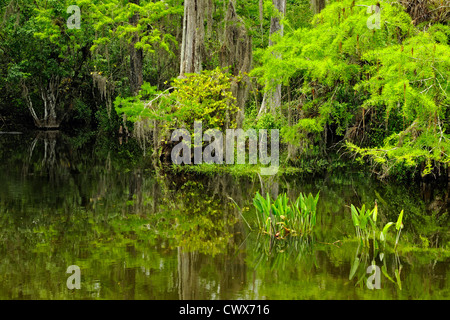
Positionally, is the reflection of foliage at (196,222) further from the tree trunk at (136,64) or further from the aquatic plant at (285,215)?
the tree trunk at (136,64)

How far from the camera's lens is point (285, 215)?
808cm

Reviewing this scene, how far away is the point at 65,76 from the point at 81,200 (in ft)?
72.0

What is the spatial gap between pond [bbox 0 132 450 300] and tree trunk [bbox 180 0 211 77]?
13.9 ft

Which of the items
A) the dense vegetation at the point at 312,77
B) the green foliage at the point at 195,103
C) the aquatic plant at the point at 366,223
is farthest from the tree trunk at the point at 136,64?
the aquatic plant at the point at 366,223

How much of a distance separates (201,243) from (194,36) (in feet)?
33.7

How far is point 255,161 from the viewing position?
16.2 metres

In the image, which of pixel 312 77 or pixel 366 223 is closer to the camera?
pixel 366 223

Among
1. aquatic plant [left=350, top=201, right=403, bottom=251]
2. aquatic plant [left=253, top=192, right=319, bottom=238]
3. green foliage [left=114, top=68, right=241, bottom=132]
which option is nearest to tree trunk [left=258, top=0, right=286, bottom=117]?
green foliage [left=114, top=68, right=241, bottom=132]

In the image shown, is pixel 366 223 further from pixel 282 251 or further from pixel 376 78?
pixel 376 78

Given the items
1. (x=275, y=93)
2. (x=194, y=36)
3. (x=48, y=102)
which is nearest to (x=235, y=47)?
(x=194, y=36)

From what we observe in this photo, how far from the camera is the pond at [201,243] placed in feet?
19.7

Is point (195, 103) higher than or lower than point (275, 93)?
lower

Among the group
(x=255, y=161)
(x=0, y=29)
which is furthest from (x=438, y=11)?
(x=0, y=29)
